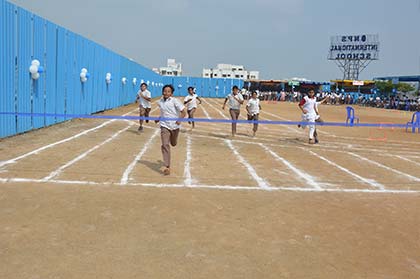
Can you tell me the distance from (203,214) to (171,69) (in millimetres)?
144376

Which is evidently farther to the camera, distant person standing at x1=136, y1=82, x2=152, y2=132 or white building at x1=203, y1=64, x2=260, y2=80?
white building at x1=203, y1=64, x2=260, y2=80

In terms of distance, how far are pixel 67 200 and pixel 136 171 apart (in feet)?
7.05

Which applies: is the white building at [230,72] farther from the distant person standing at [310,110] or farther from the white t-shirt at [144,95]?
the distant person standing at [310,110]

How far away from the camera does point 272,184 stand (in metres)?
7.27

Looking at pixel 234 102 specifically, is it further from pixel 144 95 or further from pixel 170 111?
pixel 170 111

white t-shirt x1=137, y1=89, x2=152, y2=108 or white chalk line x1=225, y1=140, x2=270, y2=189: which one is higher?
white t-shirt x1=137, y1=89, x2=152, y2=108

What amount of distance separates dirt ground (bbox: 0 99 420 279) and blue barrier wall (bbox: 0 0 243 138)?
2.10m

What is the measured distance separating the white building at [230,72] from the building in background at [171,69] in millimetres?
14059

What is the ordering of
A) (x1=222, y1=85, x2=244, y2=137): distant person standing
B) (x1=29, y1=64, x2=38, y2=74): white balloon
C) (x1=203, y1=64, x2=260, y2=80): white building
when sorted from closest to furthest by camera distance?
(x1=29, y1=64, x2=38, y2=74): white balloon
(x1=222, y1=85, x2=244, y2=137): distant person standing
(x1=203, y1=64, x2=260, y2=80): white building

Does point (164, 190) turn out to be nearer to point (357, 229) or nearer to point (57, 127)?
point (357, 229)

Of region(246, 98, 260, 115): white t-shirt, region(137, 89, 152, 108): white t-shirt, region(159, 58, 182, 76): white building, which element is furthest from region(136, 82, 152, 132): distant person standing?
region(159, 58, 182, 76): white building

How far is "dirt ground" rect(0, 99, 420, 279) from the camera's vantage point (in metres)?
3.88

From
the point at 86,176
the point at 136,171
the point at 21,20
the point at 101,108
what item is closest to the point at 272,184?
the point at 136,171

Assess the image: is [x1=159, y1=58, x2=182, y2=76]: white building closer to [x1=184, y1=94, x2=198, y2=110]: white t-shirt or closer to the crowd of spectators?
the crowd of spectators
